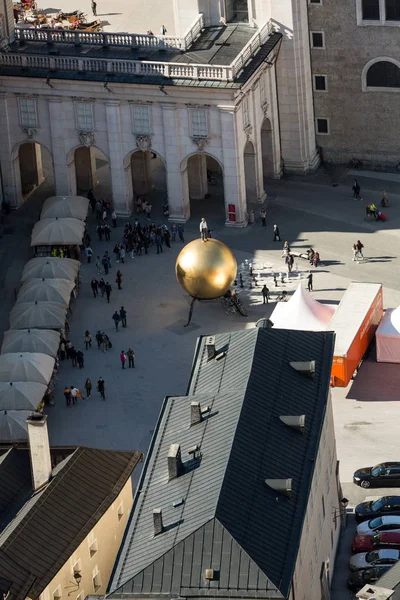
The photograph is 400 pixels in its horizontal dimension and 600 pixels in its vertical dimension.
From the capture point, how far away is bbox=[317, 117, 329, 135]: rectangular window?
146750mm

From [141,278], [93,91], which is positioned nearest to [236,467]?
[141,278]

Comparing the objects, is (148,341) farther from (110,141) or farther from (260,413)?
(260,413)

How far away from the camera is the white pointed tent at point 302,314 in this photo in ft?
390

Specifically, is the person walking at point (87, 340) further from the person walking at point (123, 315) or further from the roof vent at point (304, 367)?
the roof vent at point (304, 367)

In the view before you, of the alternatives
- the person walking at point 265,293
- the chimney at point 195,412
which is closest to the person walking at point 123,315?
the person walking at point 265,293

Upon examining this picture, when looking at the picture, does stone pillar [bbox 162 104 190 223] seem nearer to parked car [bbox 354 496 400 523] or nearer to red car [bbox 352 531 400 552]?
parked car [bbox 354 496 400 523]

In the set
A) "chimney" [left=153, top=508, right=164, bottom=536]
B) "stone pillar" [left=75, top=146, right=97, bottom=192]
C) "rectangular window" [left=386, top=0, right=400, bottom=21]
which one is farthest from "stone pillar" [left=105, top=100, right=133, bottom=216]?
"chimney" [left=153, top=508, right=164, bottom=536]

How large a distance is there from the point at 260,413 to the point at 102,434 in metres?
25.1

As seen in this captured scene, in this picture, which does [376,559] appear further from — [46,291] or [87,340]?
[46,291]

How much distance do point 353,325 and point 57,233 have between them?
2496cm

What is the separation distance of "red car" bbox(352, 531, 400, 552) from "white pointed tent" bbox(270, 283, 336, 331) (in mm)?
21901

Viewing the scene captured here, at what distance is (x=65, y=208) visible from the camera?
136 metres

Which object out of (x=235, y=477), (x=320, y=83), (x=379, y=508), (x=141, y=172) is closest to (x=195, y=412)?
(x=235, y=477)

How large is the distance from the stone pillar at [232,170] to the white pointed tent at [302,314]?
17.0 metres
